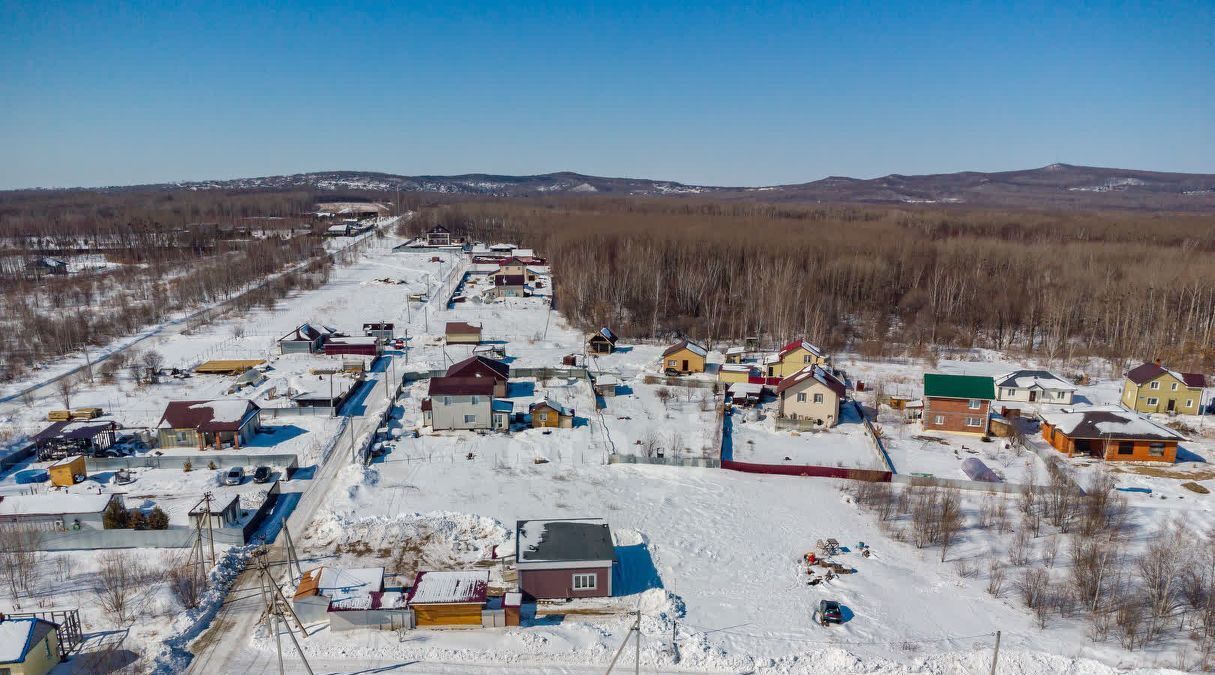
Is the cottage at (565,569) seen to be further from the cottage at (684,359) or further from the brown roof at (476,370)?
the cottage at (684,359)

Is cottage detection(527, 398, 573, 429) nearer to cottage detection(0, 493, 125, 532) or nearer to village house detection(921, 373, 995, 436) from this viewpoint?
cottage detection(0, 493, 125, 532)

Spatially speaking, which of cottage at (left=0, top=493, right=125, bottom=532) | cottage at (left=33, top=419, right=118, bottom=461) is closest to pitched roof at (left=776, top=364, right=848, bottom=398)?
cottage at (left=0, top=493, right=125, bottom=532)

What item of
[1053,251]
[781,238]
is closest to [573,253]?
[781,238]

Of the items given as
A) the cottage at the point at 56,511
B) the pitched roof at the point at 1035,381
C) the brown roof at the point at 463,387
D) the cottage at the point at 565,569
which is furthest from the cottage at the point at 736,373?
the cottage at the point at 56,511

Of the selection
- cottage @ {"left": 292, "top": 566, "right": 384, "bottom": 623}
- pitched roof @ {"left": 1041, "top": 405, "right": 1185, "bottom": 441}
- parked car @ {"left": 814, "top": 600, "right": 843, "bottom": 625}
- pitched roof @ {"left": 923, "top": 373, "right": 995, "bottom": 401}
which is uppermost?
pitched roof @ {"left": 923, "top": 373, "right": 995, "bottom": 401}

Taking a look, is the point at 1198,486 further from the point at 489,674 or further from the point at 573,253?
the point at 573,253

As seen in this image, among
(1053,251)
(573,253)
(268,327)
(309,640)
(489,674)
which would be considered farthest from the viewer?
(573,253)
